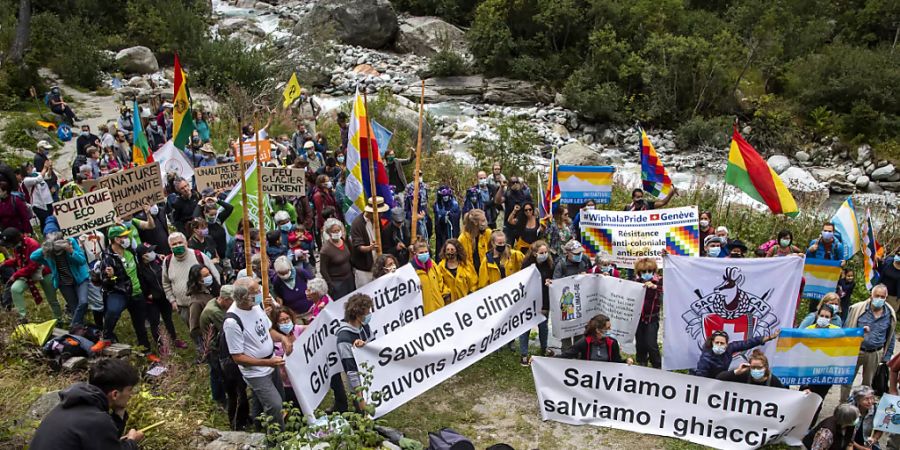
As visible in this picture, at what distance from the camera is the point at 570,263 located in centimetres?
886

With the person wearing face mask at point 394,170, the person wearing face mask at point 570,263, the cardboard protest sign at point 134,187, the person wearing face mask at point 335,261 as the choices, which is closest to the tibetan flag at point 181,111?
the cardboard protest sign at point 134,187

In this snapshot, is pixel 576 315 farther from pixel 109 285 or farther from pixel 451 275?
pixel 109 285

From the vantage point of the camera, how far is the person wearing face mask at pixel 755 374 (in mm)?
7258

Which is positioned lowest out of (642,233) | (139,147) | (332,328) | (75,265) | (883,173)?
(883,173)

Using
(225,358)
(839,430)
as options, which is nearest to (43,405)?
(225,358)

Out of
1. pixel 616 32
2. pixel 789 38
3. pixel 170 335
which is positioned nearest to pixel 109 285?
pixel 170 335

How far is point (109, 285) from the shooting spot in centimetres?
832

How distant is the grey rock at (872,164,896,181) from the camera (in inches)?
923

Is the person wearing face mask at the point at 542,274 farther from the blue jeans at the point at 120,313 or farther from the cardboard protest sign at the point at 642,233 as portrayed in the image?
the blue jeans at the point at 120,313

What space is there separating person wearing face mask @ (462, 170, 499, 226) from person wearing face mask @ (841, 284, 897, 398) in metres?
5.75

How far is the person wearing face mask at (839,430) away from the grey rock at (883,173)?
19.8 m

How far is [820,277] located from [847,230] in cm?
73

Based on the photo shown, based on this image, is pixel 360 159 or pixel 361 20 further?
pixel 361 20

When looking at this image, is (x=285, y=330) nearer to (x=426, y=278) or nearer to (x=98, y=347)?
(x=426, y=278)
